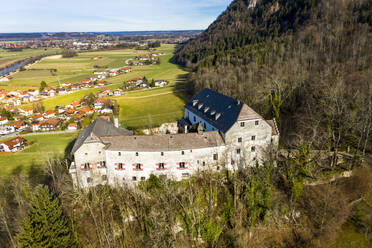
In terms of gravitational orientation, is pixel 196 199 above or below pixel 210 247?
above

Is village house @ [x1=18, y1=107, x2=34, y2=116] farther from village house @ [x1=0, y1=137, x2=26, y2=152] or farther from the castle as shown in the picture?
the castle

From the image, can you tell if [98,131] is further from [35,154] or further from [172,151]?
[35,154]

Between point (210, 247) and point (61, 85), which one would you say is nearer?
point (210, 247)

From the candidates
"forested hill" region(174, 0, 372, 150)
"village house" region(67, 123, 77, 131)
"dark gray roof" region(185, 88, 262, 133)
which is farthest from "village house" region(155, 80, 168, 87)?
"dark gray roof" region(185, 88, 262, 133)

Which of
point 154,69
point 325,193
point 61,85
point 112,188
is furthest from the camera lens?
point 154,69

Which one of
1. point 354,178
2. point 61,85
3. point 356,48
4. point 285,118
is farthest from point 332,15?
point 61,85

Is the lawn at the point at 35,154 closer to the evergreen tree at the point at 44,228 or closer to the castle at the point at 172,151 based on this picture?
the castle at the point at 172,151

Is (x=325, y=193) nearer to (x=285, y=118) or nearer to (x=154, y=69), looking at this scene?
(x=285, y=118)
